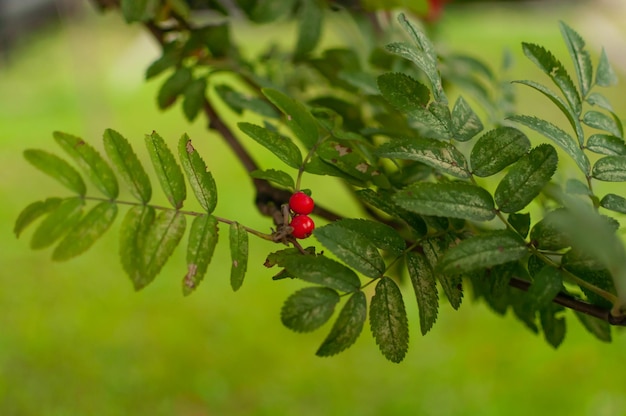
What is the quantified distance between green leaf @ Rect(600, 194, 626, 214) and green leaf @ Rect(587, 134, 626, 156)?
40 millimetres

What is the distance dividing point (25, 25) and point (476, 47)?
286 centimetres

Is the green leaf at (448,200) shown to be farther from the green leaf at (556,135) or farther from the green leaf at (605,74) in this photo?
the green leaf at (605,74)

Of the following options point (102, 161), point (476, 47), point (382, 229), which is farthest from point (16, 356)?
point (476, 47)

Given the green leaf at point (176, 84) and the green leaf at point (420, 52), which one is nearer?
the green leaf at point (420, 52)

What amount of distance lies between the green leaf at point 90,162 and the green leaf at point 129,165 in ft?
0.06

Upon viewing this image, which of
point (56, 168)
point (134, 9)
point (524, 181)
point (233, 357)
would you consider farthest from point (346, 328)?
point (233, 357)

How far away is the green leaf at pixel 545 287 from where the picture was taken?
0.37 metres

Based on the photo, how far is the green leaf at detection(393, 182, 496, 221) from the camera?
0.36 m

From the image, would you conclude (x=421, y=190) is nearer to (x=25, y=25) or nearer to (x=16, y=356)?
(x=16, y=356)

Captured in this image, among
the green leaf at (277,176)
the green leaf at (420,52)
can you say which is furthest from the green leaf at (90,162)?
the green leaf at (420,52)

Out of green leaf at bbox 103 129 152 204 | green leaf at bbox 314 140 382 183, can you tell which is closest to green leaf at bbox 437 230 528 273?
green leaf at bbox 314 140 382 183

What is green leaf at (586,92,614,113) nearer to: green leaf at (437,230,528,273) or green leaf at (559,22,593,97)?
green leaf at (559,22,593,97)

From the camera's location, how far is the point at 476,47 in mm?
4336

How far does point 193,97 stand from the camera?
0.65 metres
